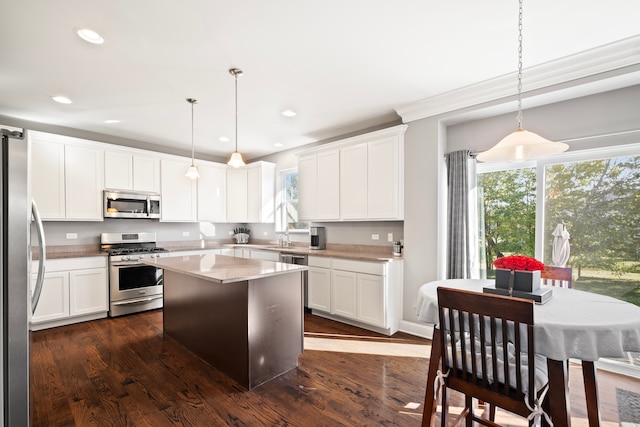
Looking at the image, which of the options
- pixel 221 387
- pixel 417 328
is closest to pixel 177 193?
pixel 221 387

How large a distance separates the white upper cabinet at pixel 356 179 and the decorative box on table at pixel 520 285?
73.0 inches

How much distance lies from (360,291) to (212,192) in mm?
3490

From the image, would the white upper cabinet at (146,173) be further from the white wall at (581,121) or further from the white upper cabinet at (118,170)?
the white wall at (581,121)

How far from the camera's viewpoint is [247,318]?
2377mm

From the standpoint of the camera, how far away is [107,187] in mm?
4406

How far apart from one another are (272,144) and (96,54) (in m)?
2.92

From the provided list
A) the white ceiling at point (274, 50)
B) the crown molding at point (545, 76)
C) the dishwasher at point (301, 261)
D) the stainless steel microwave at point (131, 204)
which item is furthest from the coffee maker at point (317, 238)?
the stainless steel microwave at point (131, 204)

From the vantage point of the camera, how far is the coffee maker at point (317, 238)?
4691 mm

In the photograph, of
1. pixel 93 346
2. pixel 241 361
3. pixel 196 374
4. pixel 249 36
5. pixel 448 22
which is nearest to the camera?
pixel 448 22

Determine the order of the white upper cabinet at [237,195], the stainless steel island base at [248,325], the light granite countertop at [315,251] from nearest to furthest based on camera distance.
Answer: the stainless steel island base at [248,325], the light granite countertop at [315,251], the white upper cabinet at [237,195]

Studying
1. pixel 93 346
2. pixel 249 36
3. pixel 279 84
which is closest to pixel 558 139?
pixel 279 84

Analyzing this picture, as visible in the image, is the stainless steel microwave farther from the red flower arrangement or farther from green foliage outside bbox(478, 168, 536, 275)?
the red flower arrangement

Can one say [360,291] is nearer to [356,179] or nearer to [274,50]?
[356,179]

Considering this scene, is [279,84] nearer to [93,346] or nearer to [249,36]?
[249,36]
